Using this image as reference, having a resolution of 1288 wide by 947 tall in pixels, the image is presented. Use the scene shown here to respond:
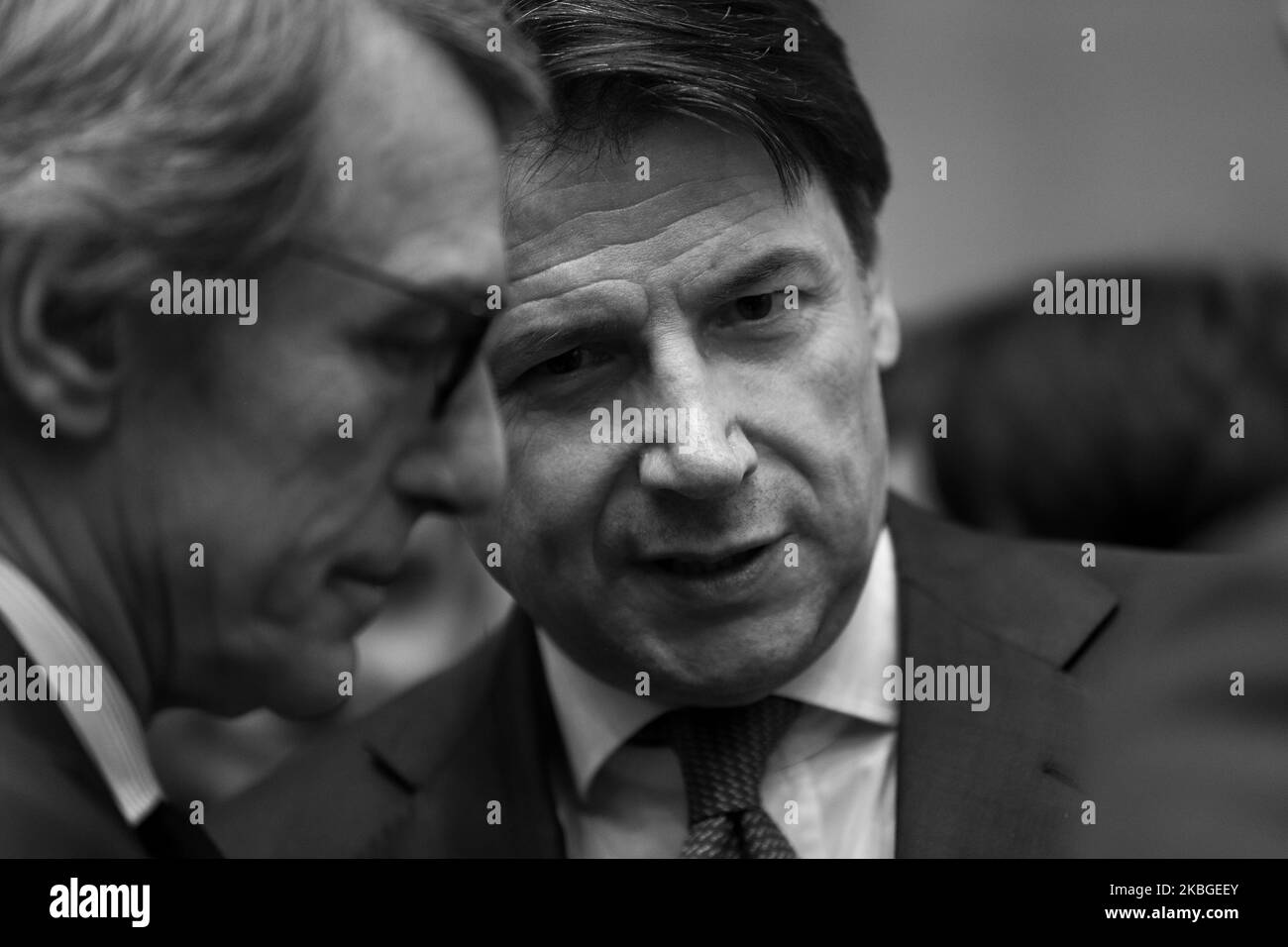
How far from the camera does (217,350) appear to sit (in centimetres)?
144

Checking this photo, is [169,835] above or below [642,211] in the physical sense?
below

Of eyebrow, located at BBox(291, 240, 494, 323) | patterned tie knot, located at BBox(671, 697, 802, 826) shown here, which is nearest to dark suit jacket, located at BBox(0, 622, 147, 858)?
eyebrow, located at BBox(291, 240, 494, 323)

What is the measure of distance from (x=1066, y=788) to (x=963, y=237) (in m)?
1.58

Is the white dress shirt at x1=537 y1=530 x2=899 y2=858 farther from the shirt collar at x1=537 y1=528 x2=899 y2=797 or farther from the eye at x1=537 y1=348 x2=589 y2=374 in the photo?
the eye at x1=537 y1=348 x2=589 y2=374

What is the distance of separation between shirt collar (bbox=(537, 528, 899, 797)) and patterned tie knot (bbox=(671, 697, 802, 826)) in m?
0.03

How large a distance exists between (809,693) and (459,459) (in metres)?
0.58

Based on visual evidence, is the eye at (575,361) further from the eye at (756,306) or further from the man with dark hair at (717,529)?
the eye at (756,306)

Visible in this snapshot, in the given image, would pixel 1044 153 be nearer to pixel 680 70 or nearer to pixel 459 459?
pixel 680 70

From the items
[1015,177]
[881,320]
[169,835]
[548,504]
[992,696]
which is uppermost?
[1015,177]

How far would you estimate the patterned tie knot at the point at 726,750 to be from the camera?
1.85m

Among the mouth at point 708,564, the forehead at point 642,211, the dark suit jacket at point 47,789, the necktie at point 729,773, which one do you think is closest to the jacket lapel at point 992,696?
the necktie at point 729,773

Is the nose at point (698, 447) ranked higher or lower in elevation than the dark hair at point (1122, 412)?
lower

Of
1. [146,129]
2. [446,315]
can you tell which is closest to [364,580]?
[446,315]

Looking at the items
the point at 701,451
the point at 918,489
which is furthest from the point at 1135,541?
the point at 701,451
